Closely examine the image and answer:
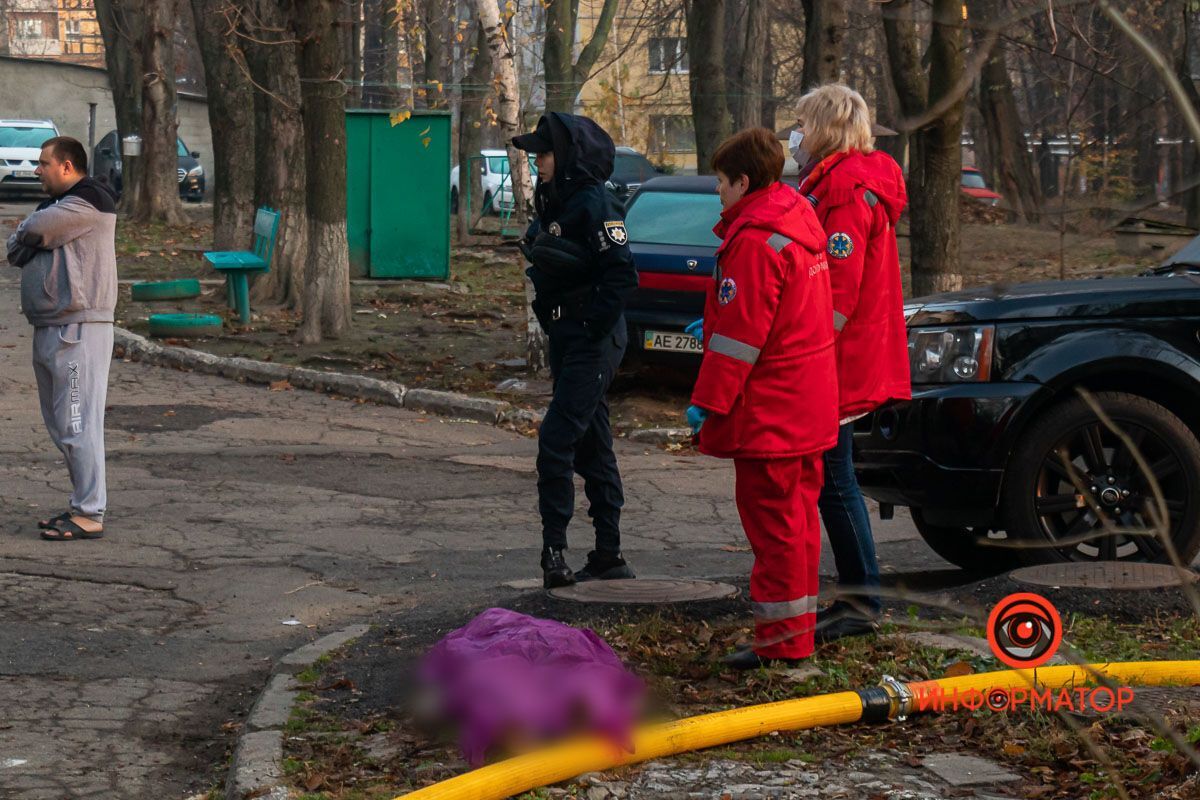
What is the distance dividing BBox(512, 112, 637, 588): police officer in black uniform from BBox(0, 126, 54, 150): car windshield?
34594mm

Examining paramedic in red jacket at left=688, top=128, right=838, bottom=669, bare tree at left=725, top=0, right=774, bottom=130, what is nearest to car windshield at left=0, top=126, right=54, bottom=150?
bare tree at left=725, top=0, right=774, bottom=130

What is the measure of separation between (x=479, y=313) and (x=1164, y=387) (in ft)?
38.1

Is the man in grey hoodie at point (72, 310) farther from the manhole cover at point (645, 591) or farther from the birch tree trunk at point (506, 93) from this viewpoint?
the birch tree trunk at point (506, 93)

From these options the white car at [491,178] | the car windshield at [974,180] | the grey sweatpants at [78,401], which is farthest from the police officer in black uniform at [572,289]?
the car windshield at [974,180]

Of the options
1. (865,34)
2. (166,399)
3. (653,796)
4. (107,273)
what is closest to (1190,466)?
(653,796)

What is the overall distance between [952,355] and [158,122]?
23778 millimetres

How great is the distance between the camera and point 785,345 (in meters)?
4.81

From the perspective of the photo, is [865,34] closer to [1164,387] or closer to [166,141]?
[166,141]

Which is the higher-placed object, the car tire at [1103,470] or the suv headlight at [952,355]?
the suv headlight at [952,355]

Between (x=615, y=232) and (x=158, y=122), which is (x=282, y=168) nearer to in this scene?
(x=158, y=122)

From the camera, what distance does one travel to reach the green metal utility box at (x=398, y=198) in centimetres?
2012

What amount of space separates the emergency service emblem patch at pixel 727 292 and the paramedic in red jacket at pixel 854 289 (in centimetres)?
53

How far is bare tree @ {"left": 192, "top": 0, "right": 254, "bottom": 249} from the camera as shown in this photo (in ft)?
65.2

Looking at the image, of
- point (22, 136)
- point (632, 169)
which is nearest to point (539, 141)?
point (632, 169)
